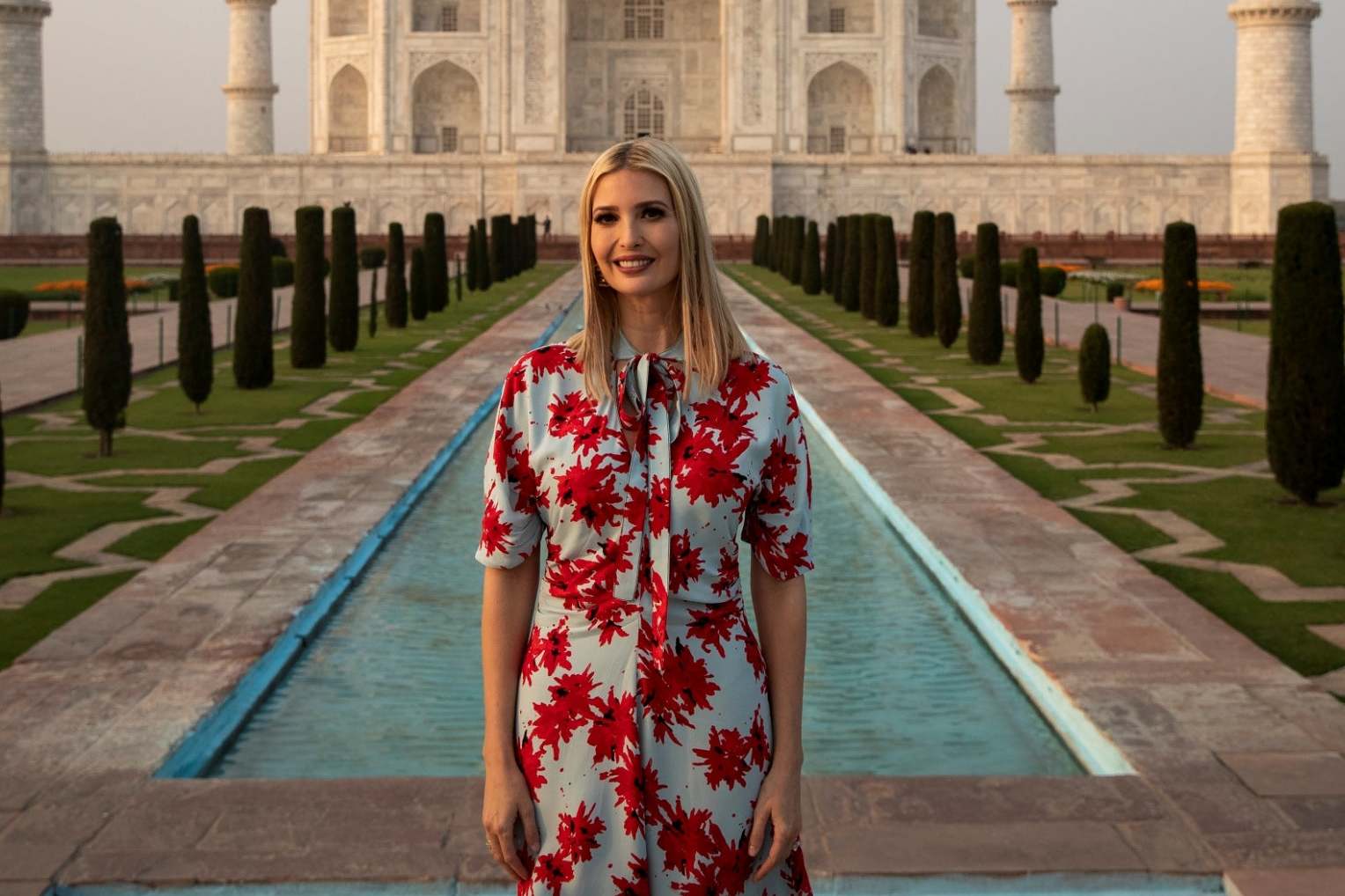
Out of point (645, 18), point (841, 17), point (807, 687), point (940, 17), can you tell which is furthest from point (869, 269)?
point (940, 17)

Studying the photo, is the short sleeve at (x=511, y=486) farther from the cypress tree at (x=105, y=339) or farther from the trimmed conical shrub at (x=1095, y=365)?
the trimmed conical shrub at (x=1095, y=365)

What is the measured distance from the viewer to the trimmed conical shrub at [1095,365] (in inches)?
388

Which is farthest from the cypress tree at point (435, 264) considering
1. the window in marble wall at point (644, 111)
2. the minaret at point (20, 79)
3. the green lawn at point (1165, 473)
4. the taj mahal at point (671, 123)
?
the window in marble wall at point (644, 111)

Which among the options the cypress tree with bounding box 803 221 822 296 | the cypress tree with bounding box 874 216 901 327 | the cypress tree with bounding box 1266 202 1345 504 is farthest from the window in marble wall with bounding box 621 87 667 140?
the cypress tree with bounding box 1266 202 1345 504

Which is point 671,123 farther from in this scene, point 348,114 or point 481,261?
point 481,261

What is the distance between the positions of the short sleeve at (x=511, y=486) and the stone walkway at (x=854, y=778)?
1218 mm

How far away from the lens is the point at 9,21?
117 feet

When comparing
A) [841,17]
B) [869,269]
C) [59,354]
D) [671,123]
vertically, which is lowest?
[59,354]

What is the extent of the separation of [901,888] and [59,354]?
12.1 metres

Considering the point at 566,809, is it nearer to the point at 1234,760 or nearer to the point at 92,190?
the point at 1234,760

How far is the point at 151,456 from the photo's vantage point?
849 cm

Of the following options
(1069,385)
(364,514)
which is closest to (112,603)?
(364,514)

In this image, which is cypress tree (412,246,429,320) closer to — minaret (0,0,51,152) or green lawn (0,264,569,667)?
green lawn (0,264,569,667)

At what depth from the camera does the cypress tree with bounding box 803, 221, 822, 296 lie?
22609mm
